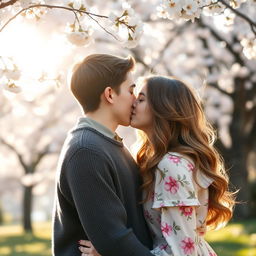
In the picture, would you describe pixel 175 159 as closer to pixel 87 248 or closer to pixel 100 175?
pixel 100 175

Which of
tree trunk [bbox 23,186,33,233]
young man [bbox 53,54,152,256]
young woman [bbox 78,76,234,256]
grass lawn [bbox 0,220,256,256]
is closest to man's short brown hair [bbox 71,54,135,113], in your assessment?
young man [bbox 53,54,152,256]

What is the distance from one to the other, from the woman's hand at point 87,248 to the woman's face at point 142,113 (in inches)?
24.2

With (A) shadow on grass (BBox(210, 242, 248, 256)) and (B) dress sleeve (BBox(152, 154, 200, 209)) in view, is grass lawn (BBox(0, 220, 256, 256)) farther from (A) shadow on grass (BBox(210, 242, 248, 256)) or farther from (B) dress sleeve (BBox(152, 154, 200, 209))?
(B) dress sleeve (BBox(152, 154, 200, 209))

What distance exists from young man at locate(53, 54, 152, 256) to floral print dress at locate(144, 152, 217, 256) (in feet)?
0.21

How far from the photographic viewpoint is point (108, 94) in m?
2.87

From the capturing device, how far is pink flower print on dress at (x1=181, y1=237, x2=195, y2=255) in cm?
277

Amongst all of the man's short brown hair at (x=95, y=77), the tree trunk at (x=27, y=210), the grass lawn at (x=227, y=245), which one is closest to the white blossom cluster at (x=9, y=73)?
the man's short brown hair at (x=95, y=77)

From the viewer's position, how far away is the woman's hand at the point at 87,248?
2.69m

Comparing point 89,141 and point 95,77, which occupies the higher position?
point 95,77

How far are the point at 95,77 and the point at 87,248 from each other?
0.73 m

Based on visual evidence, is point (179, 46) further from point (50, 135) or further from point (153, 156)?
point (153, 156)

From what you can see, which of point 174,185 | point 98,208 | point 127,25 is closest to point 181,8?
point 127,25

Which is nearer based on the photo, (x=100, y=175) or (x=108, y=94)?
(x=100, y=175)

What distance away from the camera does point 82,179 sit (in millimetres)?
2586
